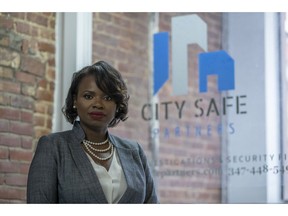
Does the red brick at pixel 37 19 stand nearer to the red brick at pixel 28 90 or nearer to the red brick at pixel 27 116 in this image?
the red brick at pixel 28 90

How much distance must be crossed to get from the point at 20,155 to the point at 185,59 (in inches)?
42.5

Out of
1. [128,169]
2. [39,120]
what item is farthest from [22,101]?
[128,169]

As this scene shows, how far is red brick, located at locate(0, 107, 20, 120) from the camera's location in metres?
3.60

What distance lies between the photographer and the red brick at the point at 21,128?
12.0 ft

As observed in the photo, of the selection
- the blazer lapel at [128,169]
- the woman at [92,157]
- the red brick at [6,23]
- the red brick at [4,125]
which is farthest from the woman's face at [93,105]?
the red brick at [6,23]

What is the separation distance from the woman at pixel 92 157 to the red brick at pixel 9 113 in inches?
43.4

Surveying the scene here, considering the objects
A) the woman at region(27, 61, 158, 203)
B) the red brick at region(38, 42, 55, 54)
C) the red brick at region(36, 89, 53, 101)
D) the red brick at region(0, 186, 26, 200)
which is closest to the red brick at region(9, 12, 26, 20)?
the red brick at region(38, 42, 55, 54)

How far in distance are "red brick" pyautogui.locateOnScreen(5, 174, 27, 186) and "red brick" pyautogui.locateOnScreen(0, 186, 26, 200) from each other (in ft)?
0.11

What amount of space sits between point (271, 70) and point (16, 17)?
1.43 metres

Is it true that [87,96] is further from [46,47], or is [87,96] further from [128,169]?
[46,47]

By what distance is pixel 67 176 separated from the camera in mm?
2391

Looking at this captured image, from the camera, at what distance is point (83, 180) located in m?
2.38
